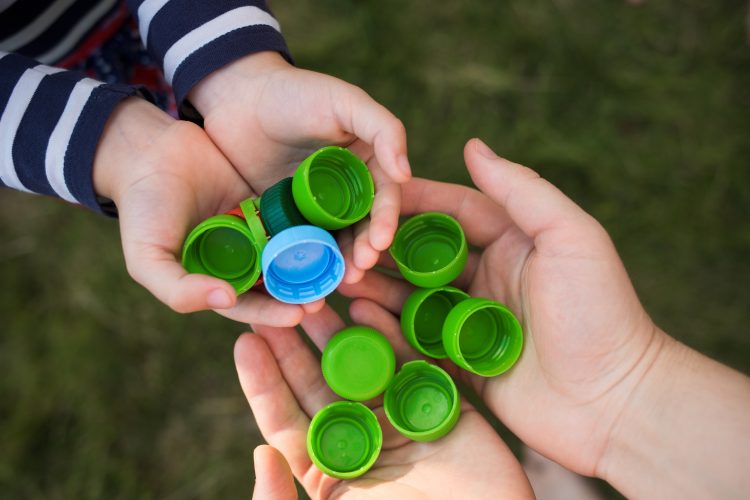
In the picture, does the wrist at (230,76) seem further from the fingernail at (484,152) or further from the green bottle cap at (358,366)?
the green bottle cap at (358,366)

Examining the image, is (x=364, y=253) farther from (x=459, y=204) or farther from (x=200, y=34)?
(x=200, y=34)

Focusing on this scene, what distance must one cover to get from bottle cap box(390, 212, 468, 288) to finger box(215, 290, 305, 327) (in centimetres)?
47

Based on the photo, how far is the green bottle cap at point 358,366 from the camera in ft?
8.84

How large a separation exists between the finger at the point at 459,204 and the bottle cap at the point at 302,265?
1.76 ft

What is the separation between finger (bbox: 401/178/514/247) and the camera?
293 centimetres

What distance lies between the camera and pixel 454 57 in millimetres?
4199

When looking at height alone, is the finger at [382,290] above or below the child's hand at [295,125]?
below

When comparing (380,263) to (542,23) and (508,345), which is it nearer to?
(508,345)

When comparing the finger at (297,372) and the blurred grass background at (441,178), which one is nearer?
the finger at (297,372)

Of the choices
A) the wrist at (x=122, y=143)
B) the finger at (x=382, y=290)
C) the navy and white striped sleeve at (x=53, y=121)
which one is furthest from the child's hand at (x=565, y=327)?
Result: the navy and white striped sleeve at (x=53, y=121)

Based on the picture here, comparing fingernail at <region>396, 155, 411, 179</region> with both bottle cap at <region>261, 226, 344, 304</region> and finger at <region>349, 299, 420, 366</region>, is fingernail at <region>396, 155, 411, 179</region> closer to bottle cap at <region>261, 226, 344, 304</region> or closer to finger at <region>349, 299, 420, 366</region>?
bottle cap at <region>261, 226, 344, 304</region>

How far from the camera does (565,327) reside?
98.3 inches

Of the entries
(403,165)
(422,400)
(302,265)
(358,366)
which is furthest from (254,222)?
(422,400)

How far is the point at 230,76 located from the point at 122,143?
1.54ft
